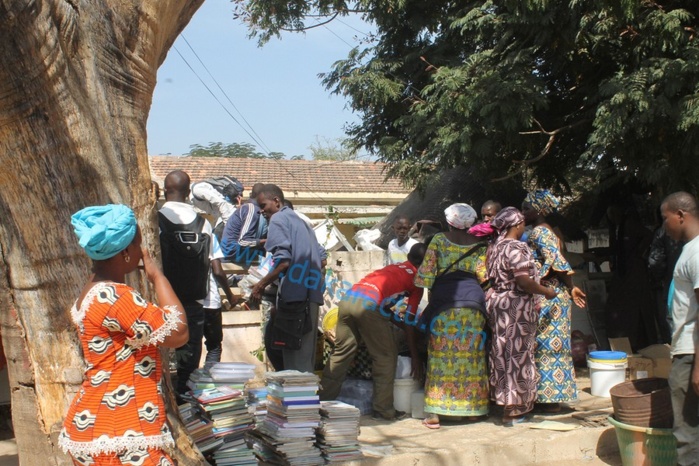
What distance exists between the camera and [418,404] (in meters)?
6.80

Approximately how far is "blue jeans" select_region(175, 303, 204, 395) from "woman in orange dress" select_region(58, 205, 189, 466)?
2641mm

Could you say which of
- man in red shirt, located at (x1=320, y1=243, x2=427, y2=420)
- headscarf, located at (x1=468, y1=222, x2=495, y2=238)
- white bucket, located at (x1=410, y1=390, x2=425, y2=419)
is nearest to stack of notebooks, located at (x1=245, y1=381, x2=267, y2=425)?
man in red shirt, located at (x1=320, y1=243, x2=427, y2=420)

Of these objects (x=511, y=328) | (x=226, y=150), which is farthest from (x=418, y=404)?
(x=226, y=150)

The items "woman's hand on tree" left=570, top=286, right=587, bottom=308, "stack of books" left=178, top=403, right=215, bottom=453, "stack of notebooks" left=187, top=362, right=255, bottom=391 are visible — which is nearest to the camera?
"stack of books" left=178, top=403, right=215, bottom=453

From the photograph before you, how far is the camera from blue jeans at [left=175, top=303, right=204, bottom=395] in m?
5.88

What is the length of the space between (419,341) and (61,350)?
3.79 m

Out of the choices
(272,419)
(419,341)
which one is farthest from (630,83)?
(272,419)

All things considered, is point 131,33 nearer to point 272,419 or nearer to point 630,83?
point 272,419

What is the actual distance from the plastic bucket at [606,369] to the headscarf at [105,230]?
5.18 metres

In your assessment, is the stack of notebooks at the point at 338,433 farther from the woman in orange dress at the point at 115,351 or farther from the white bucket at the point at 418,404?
the woman in orange dress at the point at 115,351

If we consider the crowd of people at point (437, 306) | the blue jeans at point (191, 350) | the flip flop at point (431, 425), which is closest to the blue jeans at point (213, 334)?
the crowd of people at point (437, 306)

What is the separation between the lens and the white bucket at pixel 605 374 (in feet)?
23.1

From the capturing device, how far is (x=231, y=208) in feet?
29.6

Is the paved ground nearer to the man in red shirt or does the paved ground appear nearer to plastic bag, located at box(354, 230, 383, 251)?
the man in red shirt
